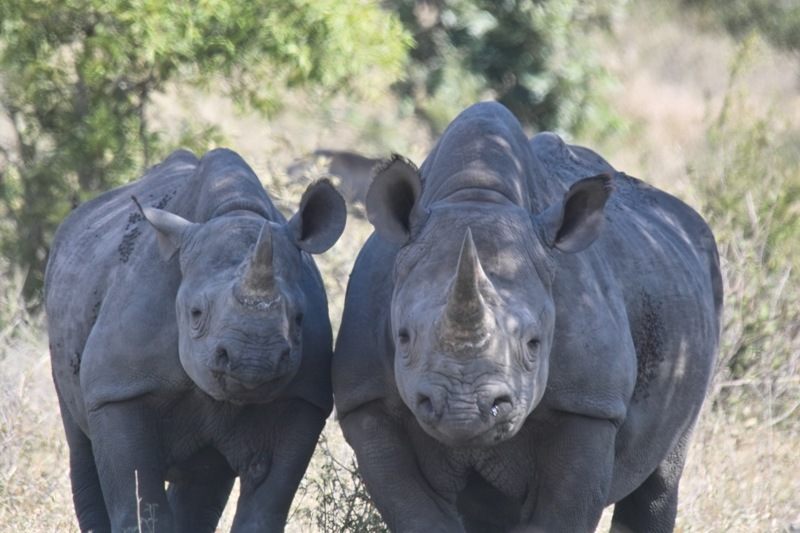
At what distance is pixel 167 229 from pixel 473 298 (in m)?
2.00

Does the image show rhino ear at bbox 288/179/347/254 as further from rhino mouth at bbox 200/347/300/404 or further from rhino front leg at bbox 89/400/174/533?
rhino front leg at bbox 89/400/174/533

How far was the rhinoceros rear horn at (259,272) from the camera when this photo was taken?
6.38m

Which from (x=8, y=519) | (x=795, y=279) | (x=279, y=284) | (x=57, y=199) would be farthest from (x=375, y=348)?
(x=57, y=199)

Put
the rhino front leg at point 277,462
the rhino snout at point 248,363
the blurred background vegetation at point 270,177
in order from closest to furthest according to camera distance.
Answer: the rhino snout at point 248,363
the rhino front leg at point 277,462
the blurred background vegetation at point 270,177

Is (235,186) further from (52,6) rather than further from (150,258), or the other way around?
(52,6)

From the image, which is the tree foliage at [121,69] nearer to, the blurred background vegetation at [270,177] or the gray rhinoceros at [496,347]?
the blurred background vegetation at [270,177]

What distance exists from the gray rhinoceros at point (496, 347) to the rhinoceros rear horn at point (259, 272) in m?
0.45

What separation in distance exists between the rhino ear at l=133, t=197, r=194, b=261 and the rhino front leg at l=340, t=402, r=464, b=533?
123cm

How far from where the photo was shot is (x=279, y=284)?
6598mm

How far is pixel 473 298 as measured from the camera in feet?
18.1

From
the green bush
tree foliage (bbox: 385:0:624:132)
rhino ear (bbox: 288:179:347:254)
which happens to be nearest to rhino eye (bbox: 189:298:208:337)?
rhino ear (bbox: 288:179:347:254)

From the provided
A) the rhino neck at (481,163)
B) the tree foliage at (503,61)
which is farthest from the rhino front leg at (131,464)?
the tree foliage at (503,61)

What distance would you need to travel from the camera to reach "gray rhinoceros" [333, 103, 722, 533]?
5602 mm

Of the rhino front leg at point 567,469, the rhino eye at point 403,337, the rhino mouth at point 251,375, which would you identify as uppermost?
the rhino eye at point 403,337
